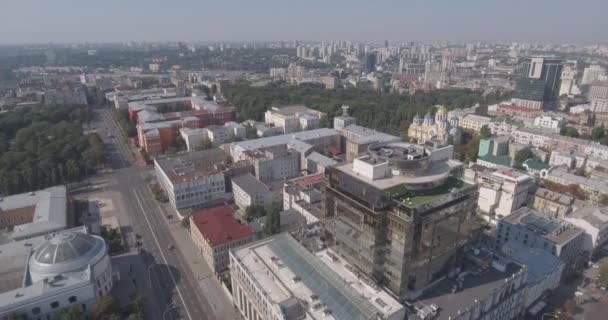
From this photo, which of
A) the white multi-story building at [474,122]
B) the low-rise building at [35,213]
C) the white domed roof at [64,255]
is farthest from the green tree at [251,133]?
the white multi-story building at [474,122]

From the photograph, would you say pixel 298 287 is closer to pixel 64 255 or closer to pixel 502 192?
pixel 64 255

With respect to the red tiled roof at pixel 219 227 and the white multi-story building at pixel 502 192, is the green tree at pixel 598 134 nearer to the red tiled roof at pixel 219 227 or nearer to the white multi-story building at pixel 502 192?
the white multi-story building at pixel 502 192

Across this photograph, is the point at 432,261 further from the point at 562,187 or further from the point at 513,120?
the point at 513,120

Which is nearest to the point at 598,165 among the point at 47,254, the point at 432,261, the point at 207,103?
the point at 432,261

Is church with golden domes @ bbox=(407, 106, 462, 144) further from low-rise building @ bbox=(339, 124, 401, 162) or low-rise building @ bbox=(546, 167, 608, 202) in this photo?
low-rise building @ bbox=(546, 167, 608, 202)

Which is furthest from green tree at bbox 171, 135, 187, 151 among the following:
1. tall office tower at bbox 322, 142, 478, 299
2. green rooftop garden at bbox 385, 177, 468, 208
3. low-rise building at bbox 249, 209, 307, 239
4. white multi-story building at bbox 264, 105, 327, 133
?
green rooftop garden at bbox 385, 177, 468, 208

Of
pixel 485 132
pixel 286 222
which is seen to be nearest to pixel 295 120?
pixel 485 132
